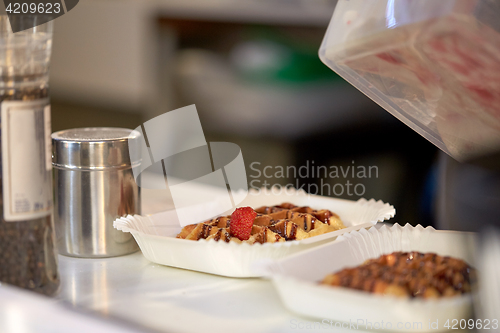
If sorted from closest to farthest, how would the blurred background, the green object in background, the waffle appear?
the waffle
the blurred background
the green object in background

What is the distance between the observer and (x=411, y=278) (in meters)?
0.65

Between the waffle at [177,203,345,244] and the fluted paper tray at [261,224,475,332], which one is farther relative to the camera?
the waffle at [177,203,345,244]

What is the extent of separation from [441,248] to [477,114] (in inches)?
8.5

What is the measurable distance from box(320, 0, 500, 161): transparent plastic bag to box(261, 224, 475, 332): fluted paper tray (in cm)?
16

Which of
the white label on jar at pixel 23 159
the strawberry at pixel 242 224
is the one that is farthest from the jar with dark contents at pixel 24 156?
the strawberry at pixel 242 224

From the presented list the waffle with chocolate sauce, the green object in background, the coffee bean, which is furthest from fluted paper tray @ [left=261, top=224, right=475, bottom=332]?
the green object in background

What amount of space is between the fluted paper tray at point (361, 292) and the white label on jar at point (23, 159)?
34 centimetres

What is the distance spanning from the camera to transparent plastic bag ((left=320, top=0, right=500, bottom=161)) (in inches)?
23.8

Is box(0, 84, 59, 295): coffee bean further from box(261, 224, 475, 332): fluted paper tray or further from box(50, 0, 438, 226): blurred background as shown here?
box(50, 0, 438, 226): blurred background

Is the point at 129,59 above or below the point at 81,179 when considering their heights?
above

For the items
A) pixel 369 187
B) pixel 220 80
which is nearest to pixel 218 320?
pixel 369 187

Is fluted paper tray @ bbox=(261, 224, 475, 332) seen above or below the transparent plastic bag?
below

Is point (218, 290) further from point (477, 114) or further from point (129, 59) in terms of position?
point (129, 59)

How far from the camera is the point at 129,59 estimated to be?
3529 mm
